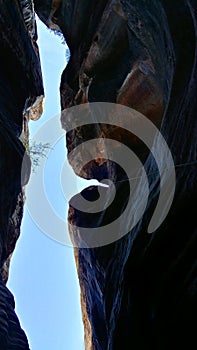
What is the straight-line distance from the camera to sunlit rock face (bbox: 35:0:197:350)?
273 inches

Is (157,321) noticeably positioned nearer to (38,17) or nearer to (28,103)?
(28,103)

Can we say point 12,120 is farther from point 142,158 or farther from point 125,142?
point 125,142

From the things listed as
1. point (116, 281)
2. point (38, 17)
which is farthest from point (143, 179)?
point (38, 17)

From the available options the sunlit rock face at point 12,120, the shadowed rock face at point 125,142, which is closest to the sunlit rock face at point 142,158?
the shadowed rock face at point 125,142

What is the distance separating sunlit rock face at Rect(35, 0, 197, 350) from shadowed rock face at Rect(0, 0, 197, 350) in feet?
0.07

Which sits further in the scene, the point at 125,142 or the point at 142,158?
the point at 125,142

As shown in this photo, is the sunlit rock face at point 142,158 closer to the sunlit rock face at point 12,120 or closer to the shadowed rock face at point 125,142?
the shadowed rock face at point 125,142

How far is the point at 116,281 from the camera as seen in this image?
374 inches

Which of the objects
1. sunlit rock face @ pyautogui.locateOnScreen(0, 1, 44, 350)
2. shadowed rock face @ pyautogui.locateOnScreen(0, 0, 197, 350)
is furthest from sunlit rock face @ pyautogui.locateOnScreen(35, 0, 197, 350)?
sunlit rock face @ pyautogui.locateOnScreen(0, 1, 44, 350)

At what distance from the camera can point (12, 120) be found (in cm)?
1035

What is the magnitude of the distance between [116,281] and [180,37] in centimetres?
479

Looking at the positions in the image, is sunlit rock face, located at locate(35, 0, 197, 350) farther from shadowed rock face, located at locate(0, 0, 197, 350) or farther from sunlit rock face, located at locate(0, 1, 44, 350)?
sunlit rock face, located at locate(0, 1, 44, 350)

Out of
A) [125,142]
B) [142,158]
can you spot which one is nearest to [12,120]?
[142,158]

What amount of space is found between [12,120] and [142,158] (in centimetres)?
335
